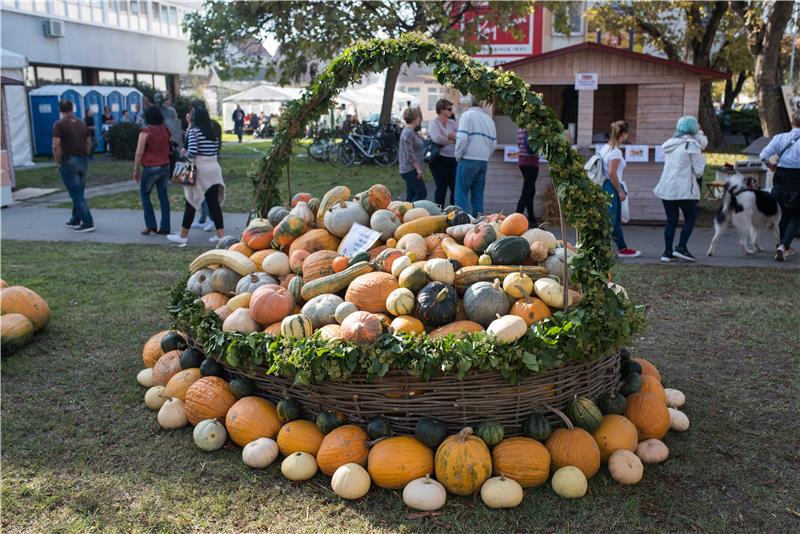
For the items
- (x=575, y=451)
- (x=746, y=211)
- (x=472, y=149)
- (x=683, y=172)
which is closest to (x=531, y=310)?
(x=575, y=451)

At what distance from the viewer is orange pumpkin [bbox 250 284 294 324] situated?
4.15 meters

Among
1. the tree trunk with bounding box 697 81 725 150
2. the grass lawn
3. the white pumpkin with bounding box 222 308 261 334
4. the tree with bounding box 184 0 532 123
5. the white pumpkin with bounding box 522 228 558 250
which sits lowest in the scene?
the grass lawn

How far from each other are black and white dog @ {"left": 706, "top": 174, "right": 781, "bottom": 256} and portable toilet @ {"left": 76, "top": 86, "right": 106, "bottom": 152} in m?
23.1

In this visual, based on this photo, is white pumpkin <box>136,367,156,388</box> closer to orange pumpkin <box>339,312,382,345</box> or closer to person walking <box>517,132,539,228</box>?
orange pumpkin <box>339,312,382,345</box>

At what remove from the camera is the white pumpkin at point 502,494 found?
328 centimetres

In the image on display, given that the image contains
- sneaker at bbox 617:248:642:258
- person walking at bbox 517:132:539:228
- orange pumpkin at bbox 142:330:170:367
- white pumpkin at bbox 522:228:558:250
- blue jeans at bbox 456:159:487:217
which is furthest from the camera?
person walking at bbox 517:132:539:228

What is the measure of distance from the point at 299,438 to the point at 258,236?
1.83m

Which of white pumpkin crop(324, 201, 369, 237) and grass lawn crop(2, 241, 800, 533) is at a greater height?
white pumpkin crop(324, 201, 369, 237)

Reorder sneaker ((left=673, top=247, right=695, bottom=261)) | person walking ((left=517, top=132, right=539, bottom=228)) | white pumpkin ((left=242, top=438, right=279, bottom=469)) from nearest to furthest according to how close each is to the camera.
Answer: white pumpkin ((left=242, top=438, right=279, bottom=469)) < sneaker ((left=673, top=247, right=695, bottom=261)) < person walking ((left=517, top=132, right=539, bottom=228))

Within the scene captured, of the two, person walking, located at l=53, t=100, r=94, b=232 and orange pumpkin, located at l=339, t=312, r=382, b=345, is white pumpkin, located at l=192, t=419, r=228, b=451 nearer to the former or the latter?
orange pumpkin, located at l=339, t=312, r=382, b=345

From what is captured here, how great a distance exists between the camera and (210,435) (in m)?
3.85

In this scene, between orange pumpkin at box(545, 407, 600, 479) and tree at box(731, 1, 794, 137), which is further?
tree at box(731, 1, 794, 137)

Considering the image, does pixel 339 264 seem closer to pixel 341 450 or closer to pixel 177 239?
pixel 341 450

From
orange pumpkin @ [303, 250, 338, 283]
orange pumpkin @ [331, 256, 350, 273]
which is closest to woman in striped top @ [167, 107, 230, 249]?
orange pumpkin @ [303, 250, 338, 283]
